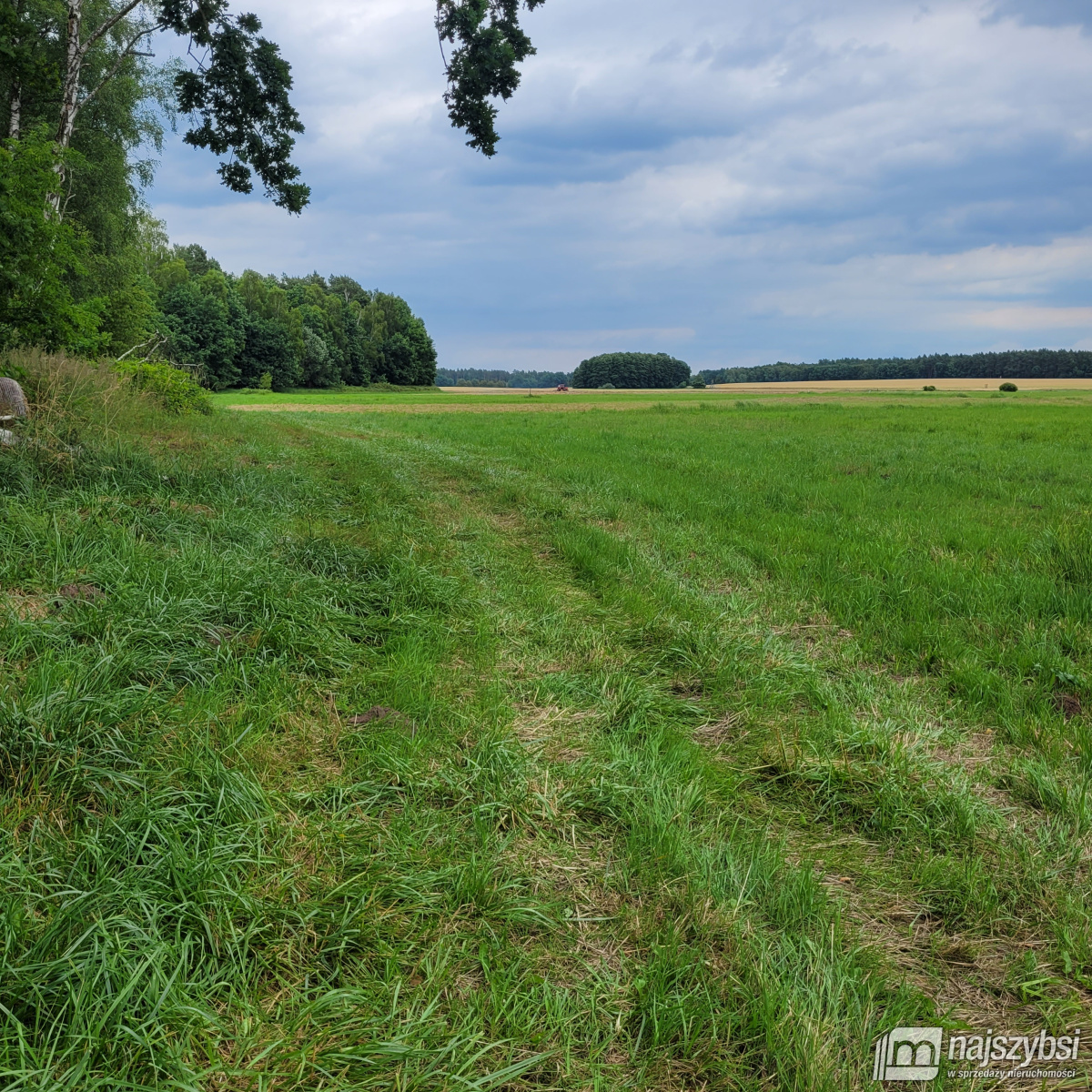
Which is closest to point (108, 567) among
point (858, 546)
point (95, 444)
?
point (95, 444)

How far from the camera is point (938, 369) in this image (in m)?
123

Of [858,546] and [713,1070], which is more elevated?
[858,546]

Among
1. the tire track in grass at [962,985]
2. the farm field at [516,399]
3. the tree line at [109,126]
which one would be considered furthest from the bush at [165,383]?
the tire track in grass at [962,985]

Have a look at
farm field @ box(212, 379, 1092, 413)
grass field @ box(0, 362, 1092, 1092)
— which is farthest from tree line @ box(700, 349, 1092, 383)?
grass field @ box(0, 362, 1092, 1092)

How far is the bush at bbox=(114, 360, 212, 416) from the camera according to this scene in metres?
16.1

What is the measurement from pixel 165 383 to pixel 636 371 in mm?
130620

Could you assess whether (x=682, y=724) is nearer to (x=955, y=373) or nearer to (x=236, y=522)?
(x=236, y=522)

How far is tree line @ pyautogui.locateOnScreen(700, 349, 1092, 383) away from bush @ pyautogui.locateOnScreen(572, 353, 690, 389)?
12.7 m

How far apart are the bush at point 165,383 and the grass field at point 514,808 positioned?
10994mm

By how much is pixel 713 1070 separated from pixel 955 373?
145 metres

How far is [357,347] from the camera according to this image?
106062mm

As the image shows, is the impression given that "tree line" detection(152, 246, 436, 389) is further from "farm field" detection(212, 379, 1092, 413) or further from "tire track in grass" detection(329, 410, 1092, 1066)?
"tire track in grass" detection(329, 410, 1092, 1066)

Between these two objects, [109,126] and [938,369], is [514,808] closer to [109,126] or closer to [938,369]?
[109,126]

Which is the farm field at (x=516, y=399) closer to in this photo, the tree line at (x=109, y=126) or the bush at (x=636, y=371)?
the tree line at (x=109, y=126)
